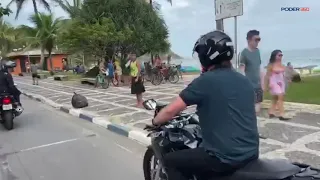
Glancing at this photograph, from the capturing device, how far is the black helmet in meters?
2.79

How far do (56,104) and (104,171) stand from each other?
30.1ft

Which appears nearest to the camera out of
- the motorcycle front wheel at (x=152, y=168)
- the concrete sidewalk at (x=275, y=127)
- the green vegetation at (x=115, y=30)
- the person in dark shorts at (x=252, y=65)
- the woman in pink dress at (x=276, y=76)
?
the motorcycle front wheel at (x=152, y=168)

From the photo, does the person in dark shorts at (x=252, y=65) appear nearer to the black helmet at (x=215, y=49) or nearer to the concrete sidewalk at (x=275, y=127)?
the concrete sidewalk at (x=275, y=127)

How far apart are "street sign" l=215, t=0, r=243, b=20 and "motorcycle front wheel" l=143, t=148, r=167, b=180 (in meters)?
3.78

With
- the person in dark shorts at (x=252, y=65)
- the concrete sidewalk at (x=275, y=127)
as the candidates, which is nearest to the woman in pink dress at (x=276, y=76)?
the person in dark shorts at (x=252, y=65)

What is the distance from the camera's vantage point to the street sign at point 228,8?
22.8 feet

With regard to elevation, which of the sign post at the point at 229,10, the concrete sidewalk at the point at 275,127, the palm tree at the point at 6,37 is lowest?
the concrete sidewalk at the point at 275,127

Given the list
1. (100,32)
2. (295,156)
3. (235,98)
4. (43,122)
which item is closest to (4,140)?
(43,122)

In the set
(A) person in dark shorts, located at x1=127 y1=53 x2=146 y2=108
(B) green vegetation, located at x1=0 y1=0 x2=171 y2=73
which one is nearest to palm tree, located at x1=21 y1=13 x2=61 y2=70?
(B) green vegetation, located at x1=0 y1=0 x2=171 y2=73

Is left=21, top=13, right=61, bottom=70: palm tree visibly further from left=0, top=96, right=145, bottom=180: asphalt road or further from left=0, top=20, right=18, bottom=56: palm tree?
left=0, top=96, right=145, bottom=180: asphalt road

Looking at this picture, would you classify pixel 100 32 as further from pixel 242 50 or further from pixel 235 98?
pixel 235 98

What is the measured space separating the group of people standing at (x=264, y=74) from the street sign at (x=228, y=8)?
62 centimetres

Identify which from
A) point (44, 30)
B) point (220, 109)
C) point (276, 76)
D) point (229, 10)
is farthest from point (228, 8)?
point (44, 30)

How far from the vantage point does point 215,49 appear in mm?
2793
